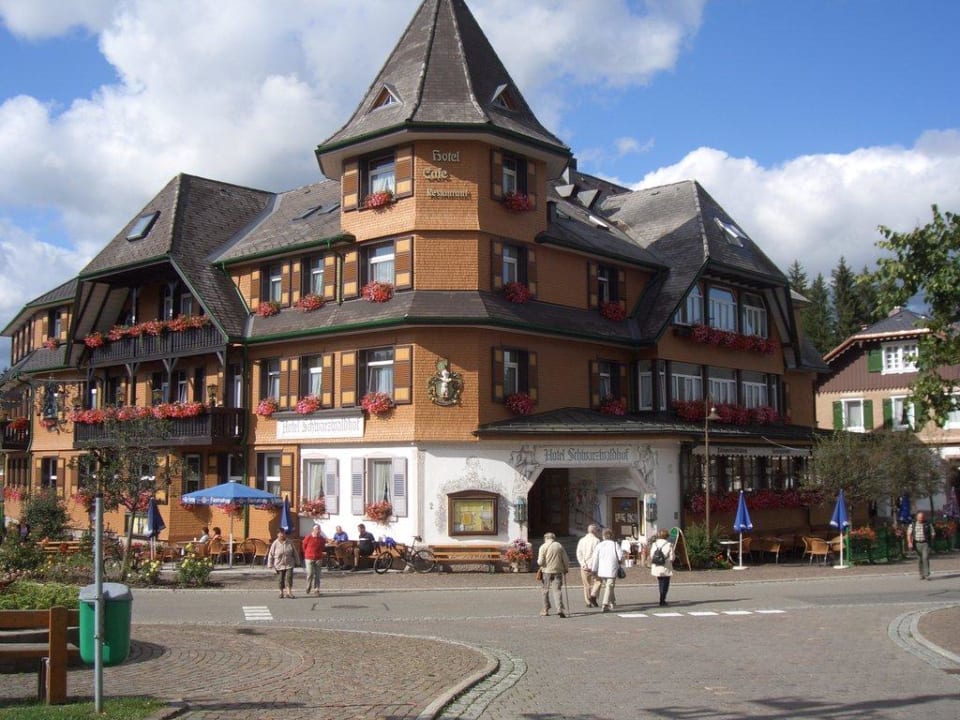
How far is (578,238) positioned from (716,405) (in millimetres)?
7425

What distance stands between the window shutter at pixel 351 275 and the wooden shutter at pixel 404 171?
2.41 m

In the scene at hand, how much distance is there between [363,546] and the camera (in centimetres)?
2919

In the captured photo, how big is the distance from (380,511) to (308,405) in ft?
14.7

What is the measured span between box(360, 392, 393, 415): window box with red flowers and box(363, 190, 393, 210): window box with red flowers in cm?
542

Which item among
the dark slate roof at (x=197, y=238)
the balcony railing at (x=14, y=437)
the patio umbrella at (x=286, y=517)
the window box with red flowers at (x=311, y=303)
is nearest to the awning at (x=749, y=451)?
the patio umbrella at (x=286, y=517)

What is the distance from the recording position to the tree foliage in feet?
44.1

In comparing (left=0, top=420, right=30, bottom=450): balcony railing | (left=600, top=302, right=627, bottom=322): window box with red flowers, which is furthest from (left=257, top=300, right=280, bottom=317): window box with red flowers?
(left=0, top=420, right=30, bottom=450): balcony railing

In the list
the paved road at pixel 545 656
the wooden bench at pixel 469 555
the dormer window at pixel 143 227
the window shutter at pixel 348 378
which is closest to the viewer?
the paved road at pixel 545 656

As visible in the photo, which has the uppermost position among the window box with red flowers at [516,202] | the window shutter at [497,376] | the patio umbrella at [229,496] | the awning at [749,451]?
the window box with red flowers at [516,202]

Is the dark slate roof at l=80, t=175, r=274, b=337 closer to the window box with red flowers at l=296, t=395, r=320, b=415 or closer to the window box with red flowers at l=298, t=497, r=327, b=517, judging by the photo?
the window box with red flowers at l=296, t=395, r=320, b=415

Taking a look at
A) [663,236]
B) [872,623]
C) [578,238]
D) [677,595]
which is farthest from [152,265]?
[872,623]

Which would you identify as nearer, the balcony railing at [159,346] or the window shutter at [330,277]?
the window shutter at [330,277]

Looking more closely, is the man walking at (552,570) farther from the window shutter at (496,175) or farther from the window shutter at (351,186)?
the window shutter at (351,186)

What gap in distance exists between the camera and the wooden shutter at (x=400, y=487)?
97.5 feet
